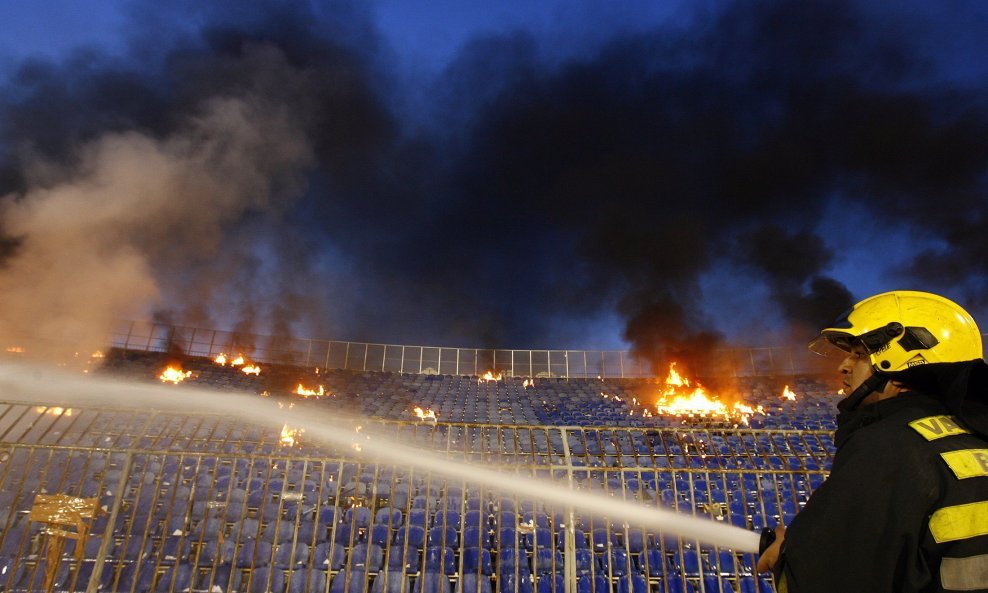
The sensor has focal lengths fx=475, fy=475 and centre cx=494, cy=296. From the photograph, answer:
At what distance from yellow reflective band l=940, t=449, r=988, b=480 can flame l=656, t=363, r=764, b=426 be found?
783 inches

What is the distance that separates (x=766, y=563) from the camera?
204cm

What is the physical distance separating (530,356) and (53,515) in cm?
2551

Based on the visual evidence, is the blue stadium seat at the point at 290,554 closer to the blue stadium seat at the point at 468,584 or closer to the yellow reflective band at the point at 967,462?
the blue stadium seat at the point at 468,584

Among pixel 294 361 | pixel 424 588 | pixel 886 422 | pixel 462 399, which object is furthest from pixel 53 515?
pixel 294 361

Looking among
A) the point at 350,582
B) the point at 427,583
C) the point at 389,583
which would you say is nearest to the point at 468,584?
the point at 427,583

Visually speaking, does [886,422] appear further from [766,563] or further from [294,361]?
[294,361]

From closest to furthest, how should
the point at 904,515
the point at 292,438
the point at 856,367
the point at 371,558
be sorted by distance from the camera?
1. the point at 904,515
2. the point at 856,367
3. the point at 371,558
4. the point at 292,438

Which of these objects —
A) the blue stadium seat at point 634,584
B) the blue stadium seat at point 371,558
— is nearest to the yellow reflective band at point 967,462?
the blue stadium seat at point 634,584

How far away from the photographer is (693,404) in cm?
2427

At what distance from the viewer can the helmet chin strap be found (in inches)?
79.5

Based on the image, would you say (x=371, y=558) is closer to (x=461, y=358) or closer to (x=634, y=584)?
(x=634, y=584)

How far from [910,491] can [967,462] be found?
24cm

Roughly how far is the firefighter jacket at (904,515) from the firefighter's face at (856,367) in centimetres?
42

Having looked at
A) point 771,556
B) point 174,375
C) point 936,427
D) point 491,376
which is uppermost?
point 491,376
